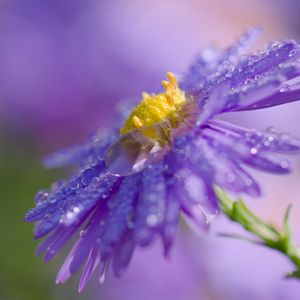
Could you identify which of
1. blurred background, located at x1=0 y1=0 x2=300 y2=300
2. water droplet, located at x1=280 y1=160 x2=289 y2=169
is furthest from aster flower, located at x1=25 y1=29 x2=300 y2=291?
blurred background, located at x1=0 y1=0 x2=300 y2=300

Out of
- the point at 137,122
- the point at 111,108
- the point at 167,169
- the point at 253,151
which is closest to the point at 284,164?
the point at 253,151

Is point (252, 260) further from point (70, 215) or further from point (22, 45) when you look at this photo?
point (22, 45)

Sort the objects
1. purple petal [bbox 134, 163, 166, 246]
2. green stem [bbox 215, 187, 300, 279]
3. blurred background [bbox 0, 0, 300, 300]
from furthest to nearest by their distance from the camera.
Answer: blurred background [bbox 0, 0, 300, 300] → green stem [bbox 215, 187, 300, 279] → purple petal [bbox 134, 163, 166, 246]

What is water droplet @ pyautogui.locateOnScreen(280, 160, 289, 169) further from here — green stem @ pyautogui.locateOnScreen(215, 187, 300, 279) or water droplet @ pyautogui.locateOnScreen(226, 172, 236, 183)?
green stem @ pyautogui.locateOnScreen(215, 187, 300, 279)

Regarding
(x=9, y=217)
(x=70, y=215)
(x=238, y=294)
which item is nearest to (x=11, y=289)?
(x=9, y=217)

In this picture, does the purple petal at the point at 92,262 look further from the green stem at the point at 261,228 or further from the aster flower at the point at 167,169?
the green stem at the point at 261,228

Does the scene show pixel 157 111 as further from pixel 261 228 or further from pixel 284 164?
pixel 284 164
